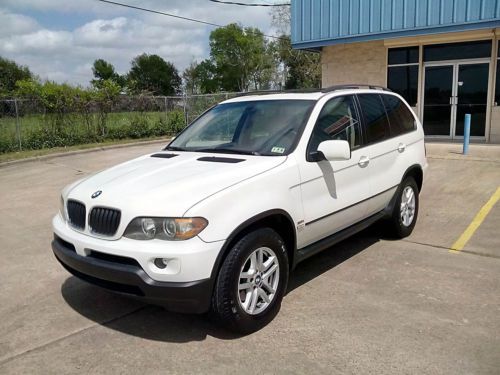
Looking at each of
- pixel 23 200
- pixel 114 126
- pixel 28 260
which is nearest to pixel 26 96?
pixel 114 126

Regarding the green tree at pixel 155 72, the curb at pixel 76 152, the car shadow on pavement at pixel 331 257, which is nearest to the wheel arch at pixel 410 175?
the car shadow on pavement at pixel 331 257

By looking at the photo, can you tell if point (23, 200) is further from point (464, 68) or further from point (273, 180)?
point (464, 68)

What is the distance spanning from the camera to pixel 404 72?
15133 millimetres

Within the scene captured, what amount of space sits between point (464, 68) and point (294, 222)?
12.2 meters

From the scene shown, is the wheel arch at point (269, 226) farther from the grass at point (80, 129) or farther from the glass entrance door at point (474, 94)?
the grass at point (80, 129)

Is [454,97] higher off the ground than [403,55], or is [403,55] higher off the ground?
[403,55]

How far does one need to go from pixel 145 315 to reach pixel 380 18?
1252 cm

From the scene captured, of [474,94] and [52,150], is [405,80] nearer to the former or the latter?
[474,94]

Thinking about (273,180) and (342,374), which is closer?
(342,374)

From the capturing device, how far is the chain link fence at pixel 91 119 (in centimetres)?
1531

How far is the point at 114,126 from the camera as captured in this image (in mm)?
18594

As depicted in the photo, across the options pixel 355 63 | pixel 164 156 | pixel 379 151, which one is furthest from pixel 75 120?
pixel 379 151

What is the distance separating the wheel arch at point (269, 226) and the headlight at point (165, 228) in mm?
243

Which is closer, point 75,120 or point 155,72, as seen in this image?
point 75,120
